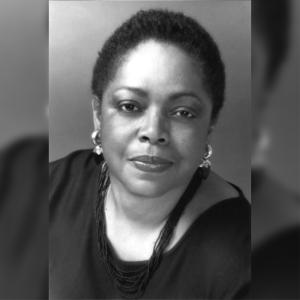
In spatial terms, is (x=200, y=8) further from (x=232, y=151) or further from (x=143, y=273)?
(x=143, y=273)

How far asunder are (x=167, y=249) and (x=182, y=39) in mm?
500

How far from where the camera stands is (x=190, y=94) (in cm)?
104

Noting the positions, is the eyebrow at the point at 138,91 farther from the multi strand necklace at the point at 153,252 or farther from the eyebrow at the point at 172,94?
the multi strand necklace at the point at 153,252

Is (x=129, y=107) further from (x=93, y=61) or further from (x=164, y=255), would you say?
(x=164, y=255)

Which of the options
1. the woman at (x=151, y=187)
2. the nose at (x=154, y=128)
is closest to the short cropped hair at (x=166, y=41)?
the woman at (x=151, y=187)

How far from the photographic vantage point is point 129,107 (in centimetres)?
104

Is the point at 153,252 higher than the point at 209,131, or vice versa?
the point at 209,131

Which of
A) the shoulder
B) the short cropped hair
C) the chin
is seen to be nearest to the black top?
the shoulder

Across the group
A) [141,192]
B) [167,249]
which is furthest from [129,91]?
[167,249]

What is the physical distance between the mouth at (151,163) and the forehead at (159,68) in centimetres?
16

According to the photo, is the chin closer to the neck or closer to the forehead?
the neck

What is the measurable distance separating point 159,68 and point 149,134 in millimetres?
155

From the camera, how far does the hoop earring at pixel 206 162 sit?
1.07 meters

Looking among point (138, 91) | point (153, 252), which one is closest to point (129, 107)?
point (138, 91)
